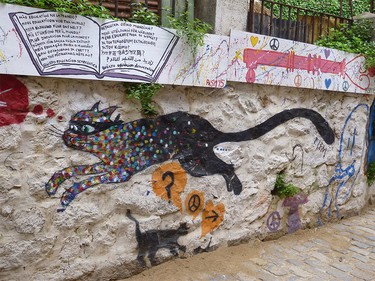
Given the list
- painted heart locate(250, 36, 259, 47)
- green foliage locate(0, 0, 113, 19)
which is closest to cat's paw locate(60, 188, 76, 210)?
green foliage locate(0, 0, 113, 19)

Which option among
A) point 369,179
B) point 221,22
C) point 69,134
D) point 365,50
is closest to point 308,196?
point 369,179

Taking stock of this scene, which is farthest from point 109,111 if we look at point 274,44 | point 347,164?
point 347,164

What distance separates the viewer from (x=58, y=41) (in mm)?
2562

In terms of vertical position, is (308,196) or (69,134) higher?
(69,134)

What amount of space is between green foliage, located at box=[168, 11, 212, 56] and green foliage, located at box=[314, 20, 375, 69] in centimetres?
193

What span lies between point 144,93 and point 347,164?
306cm

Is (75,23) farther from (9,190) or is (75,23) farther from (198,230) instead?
(198,230)

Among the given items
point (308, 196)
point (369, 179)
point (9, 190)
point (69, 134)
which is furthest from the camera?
point (369, 179)

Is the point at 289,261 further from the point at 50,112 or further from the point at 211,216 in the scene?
the point at 50,112

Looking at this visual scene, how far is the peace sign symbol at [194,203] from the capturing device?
11.3ft

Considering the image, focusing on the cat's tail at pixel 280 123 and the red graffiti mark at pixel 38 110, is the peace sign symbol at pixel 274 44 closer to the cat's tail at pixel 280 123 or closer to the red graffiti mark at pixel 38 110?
the cat's tail at pixel 280 123

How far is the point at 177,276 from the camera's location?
3.23m

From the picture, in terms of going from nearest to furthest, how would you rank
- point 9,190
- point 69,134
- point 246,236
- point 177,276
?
1. point 9,190
2. point 69,134
3. point 177,276
4. point 246,236

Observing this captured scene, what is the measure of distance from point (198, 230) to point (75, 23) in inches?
80.3
